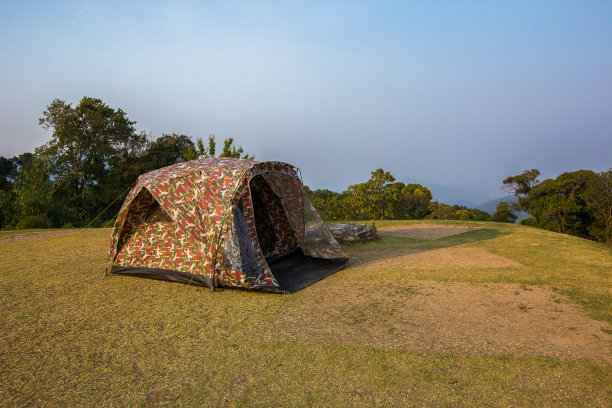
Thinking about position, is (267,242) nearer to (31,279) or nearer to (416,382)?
(31,279)

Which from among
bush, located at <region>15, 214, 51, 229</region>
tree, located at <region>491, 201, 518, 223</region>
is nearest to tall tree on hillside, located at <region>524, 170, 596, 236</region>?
tree, located at <region>491, 201, 518, 223</region>

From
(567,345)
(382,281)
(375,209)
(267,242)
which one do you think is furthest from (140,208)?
(375,209)

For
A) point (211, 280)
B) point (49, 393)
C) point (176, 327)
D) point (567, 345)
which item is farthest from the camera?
point (211, 280)

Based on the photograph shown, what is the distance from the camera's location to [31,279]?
5688mm

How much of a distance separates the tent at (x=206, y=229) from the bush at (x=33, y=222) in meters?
8.90

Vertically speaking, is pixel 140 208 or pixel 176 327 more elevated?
pixel 140 208

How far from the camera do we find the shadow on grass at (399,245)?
7445 millimetres

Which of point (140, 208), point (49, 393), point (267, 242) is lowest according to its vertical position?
point (49, 393)

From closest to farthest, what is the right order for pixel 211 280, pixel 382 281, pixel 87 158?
pixel 211 280
pixel 382 281
pixel 87 158

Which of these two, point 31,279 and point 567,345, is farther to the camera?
point 31,279

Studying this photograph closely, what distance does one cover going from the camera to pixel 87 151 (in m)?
21.5

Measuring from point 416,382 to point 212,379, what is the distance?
1.63 m

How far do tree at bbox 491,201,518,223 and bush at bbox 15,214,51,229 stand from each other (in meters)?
27.4

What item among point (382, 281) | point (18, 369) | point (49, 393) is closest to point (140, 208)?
point (18, 369)
